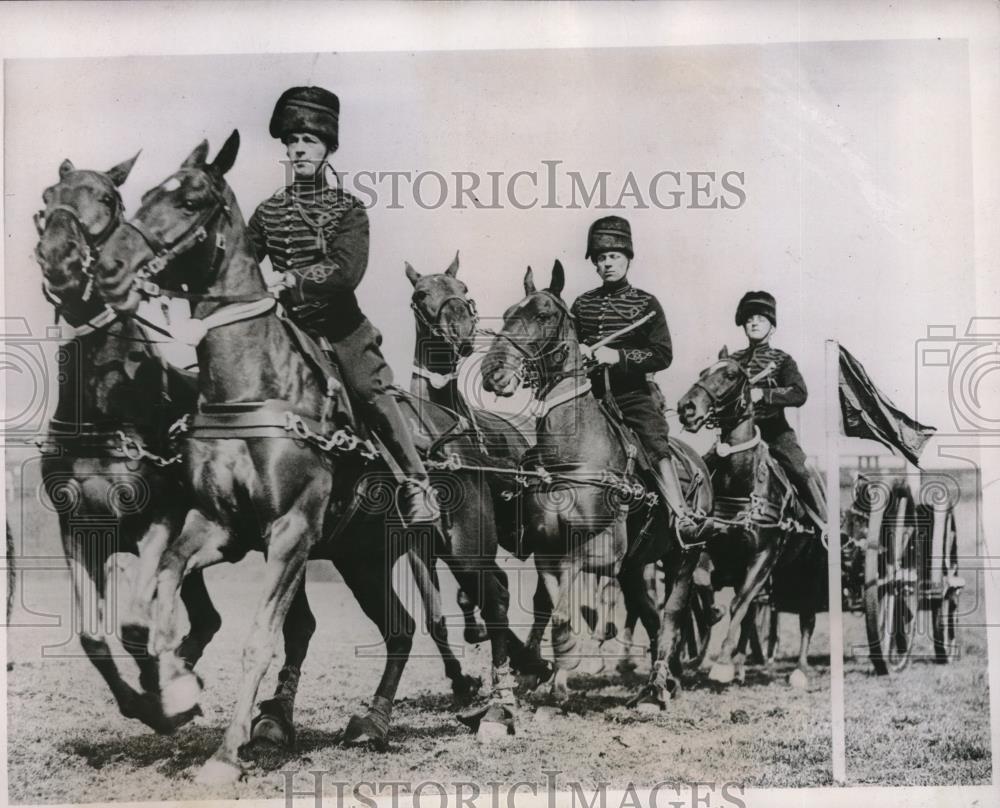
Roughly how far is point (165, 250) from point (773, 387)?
2955mm

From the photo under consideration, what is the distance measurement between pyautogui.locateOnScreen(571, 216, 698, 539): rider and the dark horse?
191 centimetres

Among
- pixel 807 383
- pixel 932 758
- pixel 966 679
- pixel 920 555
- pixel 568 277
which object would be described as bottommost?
pixel 932 758

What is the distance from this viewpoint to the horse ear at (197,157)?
184 inches

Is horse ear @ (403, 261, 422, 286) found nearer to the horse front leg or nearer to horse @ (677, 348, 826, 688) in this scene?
horse @ (677, 348, 826, 688)

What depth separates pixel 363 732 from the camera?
468 cm

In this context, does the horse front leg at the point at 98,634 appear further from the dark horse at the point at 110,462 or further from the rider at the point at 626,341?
the rider at the point at 626,341

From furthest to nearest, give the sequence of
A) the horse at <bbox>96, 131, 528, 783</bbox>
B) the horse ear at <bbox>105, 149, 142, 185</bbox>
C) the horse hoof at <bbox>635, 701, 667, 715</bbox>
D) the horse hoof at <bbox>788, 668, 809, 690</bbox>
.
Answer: the horse hoof at <bbox>788, 668, 809, 690</bbox> → the horse hoof at <bbox>635, 701, 667, 715</bbox> → the horse ear at <bbox>105, 149, 142, 185</bbox> → the horse at <bbox>96, 131, 528, 783</bbox>

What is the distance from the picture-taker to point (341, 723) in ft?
15.4

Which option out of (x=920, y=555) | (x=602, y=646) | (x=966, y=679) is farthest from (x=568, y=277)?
(x=966, y=679)

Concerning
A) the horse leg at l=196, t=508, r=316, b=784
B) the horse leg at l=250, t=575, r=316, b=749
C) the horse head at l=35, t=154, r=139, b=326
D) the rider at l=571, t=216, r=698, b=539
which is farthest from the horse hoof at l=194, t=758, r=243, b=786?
the rider at l=571, t=216, r=698, b=539

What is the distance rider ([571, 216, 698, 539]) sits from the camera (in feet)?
15.7

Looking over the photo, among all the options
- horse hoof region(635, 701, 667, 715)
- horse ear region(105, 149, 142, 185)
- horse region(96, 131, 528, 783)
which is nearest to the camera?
horse region(96, 131, 528, 783)

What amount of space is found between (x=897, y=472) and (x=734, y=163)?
5.63 ft

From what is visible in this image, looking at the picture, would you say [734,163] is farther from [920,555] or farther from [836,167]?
[920,555]
